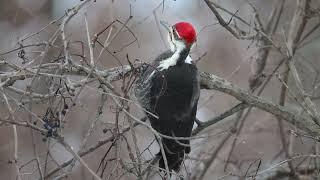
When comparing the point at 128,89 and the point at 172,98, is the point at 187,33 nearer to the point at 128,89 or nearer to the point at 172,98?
the point at 172,98

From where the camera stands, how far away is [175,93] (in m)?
3.98

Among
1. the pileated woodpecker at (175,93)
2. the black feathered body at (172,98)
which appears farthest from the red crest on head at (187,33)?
the black feathered body at (172,98)

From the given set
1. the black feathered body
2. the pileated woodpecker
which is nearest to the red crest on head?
the pileated woodpecker

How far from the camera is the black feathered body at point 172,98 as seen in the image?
12.9ft

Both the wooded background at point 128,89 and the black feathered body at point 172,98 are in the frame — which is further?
the black feathered body at point 172,98

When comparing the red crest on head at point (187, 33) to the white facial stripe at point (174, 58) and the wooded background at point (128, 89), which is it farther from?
the wooded background at point (128, 89)

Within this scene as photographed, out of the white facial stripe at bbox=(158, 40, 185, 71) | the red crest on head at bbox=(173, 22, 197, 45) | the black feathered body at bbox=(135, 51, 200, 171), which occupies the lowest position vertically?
the black feathered body at bbox=(135, 51, 200, 171)

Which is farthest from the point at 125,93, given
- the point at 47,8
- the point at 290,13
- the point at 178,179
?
the point at 47,8

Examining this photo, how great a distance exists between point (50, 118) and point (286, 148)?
2.86m

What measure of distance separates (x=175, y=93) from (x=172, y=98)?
39 mm

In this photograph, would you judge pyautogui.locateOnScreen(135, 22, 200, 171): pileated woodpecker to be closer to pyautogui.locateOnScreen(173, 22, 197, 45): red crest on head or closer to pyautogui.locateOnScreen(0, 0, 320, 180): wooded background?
pyautogui.locateOnScreen(173, 22, 197, 45): red crest on head

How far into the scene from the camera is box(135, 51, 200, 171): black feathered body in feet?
12.9

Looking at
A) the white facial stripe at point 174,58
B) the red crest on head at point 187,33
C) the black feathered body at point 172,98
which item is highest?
the red crest on head at point 187,33

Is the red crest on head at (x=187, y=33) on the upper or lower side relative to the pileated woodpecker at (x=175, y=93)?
upper
